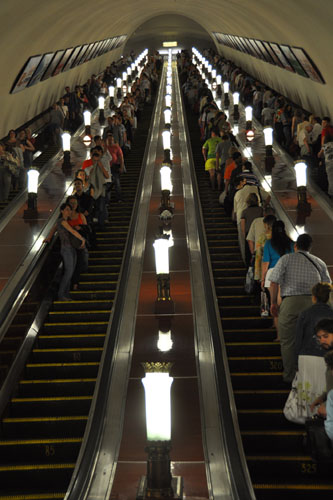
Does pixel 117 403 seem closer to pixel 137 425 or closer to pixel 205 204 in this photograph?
pixel 137 425

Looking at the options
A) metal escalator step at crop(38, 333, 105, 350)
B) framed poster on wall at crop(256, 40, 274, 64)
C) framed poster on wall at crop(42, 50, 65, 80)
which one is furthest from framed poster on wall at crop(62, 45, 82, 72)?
metal escalator step at crop(38, 333, 105, 350)

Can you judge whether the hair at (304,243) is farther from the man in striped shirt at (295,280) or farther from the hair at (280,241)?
the hair at (280,241)

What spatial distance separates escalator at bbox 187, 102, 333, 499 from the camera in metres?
6.68

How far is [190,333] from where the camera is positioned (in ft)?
31.5

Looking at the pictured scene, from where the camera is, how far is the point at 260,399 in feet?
26.4

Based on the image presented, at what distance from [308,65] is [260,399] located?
16.5m

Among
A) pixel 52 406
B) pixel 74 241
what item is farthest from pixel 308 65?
pixel 52 406

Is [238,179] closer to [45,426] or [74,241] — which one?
[74,241]

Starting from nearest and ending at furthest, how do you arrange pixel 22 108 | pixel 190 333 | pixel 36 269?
pixel 190 333
pixel 36 269
pixel 22 108

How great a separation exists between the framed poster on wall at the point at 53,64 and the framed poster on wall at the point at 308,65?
862 centimetres

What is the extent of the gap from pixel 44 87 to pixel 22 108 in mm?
4050

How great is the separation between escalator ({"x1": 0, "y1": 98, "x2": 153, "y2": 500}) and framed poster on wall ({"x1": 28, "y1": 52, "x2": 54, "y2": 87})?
1382 centimetres

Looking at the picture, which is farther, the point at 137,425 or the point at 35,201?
the point at 35,201

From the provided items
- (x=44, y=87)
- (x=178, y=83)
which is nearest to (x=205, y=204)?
(x=44, y=87)
